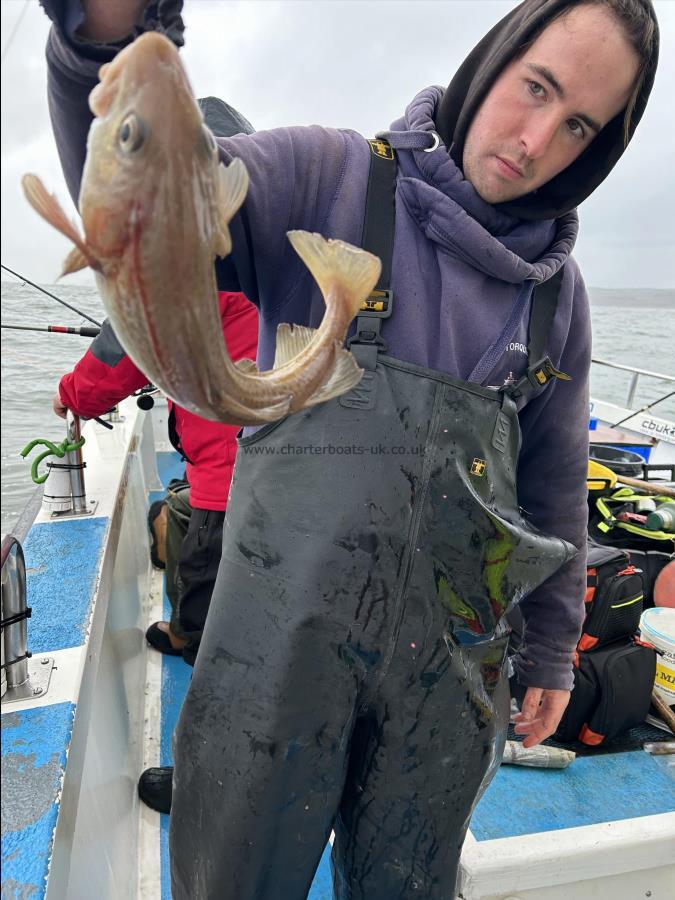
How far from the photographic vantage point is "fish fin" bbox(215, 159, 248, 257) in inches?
31.2

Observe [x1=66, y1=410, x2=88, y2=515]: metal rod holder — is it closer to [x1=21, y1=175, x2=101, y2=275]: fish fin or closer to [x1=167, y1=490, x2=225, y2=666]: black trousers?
[x1=167, y1=490, x2=225, y2=666]: black trousers

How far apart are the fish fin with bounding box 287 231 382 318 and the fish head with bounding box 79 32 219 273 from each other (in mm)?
259

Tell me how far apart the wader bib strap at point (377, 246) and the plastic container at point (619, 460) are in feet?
14.1

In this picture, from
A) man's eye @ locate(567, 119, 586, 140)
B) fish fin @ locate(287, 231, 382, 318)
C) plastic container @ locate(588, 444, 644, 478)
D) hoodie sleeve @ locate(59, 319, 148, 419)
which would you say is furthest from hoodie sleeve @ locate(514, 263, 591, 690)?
plastic container @ locate(588, 444, 644, 478)

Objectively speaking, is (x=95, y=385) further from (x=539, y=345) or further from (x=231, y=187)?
(x=231, y=187)

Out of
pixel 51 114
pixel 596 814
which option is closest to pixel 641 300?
pixel 596 814

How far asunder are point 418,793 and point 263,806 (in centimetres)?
40

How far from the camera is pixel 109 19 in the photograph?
0.86 metres

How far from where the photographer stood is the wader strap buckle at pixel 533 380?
1541 mm

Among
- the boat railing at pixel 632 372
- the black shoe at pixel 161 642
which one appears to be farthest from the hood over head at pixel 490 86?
the boat railing at pixel 632 372

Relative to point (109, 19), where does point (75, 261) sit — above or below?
below

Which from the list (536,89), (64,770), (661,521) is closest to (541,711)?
(64,770)

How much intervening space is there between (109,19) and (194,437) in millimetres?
1944

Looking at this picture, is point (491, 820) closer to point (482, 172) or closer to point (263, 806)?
point (263, 806)
